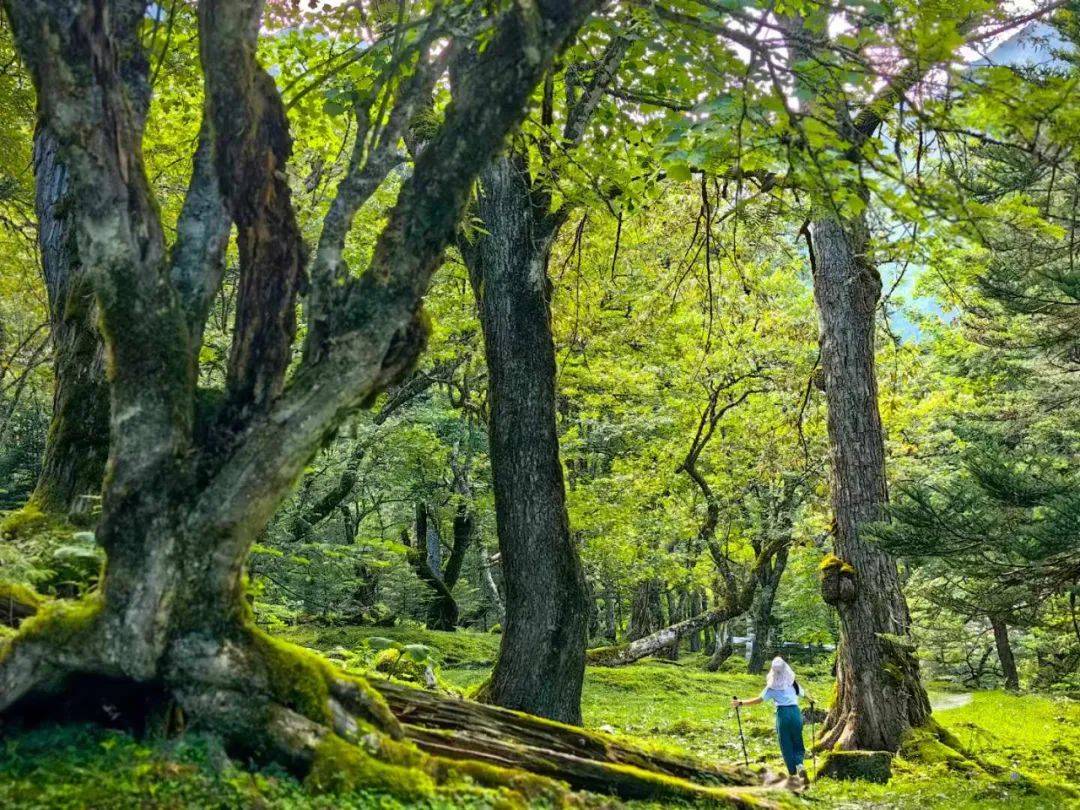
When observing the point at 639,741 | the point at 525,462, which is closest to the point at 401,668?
the point at 525,462

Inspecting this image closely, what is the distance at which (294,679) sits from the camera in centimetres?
434

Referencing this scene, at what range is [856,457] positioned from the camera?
1098 centimetres

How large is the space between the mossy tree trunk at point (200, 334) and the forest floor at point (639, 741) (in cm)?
27

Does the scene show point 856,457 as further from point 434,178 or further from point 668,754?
point 434,178

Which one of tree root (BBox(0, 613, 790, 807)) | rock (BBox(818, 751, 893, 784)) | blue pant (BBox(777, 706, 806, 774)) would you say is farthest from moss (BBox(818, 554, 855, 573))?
tree root (BBox(0, 613, 790, 807))

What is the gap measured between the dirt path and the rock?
8.75 metres

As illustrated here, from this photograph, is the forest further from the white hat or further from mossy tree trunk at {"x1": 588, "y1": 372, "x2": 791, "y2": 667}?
mossy tree trunk at {"x1": 588, "y1": 372, "x2": 791, "y2": 667}

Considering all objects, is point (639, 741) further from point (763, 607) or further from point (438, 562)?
point (438, 562)

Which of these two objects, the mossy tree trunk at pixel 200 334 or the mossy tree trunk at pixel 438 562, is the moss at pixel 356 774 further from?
the mossy tree trunk at pixel 438 562

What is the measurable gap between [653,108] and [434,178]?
432 cm

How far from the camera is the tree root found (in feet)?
12.8

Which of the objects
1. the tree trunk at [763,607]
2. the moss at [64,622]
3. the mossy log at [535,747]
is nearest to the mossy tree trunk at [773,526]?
the tree trunk at [763,607]

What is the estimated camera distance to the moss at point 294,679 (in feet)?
14.0

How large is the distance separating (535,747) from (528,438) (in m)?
2.87
